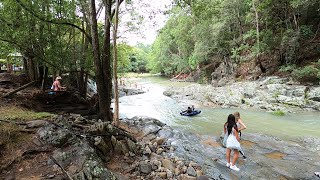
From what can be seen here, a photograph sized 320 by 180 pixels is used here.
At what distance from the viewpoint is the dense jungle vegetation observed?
9.00 m

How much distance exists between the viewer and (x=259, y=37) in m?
23.2

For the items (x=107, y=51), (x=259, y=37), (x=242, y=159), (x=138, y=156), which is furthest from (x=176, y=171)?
(x=259, y=37)

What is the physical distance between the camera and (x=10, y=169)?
15.0ft

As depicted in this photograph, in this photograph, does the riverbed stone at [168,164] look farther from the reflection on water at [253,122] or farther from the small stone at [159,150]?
the reflection on water at [253,122]

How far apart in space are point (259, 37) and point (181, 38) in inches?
697

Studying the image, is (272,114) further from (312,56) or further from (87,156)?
(87,156)

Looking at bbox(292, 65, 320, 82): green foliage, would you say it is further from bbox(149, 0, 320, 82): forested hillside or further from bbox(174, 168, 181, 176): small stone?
bbox(174, 168, 181, 176): small stone

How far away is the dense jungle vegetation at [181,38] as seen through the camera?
9.00m

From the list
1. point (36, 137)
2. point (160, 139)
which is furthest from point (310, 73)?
point (36, 137)

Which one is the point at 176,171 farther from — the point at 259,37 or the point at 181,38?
the point at 181,38

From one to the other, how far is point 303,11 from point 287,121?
13121 mm

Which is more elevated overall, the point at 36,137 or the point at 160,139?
the point at 36,137

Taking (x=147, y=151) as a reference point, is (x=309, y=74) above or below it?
above

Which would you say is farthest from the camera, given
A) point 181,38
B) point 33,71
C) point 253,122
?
point 181,38
